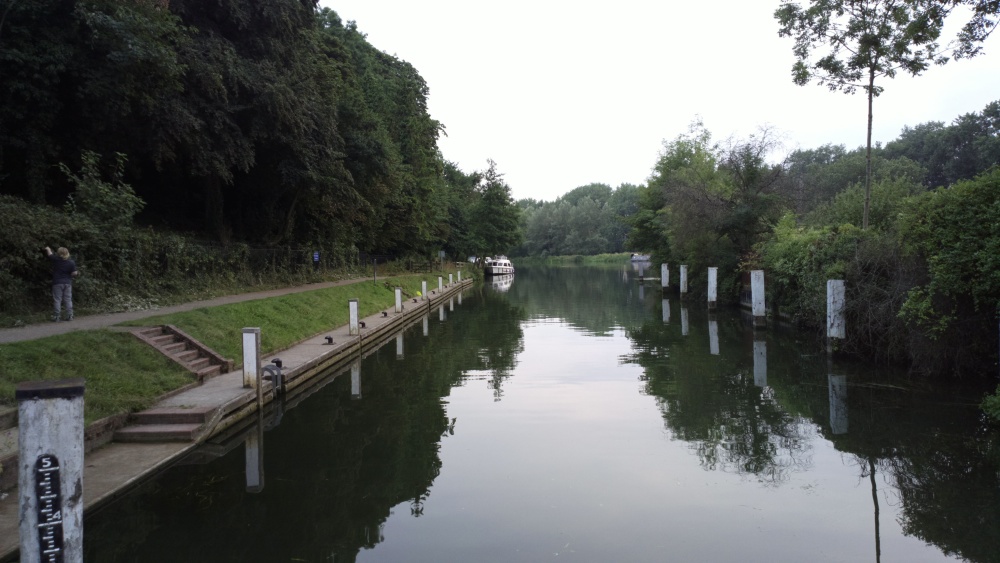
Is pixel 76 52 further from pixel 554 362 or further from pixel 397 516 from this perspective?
pixel 397 516

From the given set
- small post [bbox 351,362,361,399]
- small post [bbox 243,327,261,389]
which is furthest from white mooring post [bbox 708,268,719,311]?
small post [bbox 243,327,261,389]

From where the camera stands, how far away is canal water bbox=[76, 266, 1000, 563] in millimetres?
5684

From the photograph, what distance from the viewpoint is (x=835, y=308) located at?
1544 centimetres

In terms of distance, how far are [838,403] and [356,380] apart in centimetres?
902

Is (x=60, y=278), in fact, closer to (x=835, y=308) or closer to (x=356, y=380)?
(x=356, y=380)

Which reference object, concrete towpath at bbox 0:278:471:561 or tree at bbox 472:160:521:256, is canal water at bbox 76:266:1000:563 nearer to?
concrete towpath at bbox 0:278:471:561

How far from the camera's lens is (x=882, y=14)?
16.9m

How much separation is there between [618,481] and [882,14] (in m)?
15.8

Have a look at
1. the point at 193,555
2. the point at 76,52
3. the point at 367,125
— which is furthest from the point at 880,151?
the point at 193,555

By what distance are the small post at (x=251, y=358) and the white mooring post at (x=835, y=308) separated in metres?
12.6

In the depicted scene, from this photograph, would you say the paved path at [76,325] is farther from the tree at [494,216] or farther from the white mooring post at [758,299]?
the tree at [494,216]

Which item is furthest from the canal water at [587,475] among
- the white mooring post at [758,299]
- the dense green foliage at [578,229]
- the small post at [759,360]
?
the dense green foliage at [578,229]

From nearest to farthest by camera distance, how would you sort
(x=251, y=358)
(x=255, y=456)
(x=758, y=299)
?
1. (x=255, y=456)
2. (x=251, y=358)
3. (x=758, y=299)

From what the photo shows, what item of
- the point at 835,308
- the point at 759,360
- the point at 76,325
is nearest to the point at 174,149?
the point at 76,325
